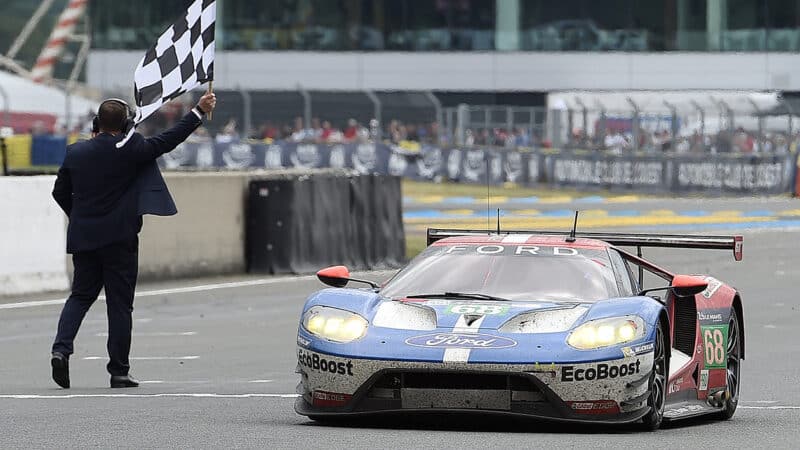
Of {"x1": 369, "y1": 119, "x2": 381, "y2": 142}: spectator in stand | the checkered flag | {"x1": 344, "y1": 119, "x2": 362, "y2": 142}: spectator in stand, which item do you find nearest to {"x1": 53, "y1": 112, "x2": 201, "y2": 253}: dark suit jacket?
the checkered flag

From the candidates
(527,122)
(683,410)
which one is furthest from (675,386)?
(527,122)

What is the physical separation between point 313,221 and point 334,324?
1176cm

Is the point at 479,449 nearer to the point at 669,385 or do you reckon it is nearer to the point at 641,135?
the point at 669,385

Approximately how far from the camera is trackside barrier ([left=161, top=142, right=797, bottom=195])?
40531mm

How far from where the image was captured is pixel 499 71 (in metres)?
63.9

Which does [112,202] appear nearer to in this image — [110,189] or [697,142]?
[110,189]

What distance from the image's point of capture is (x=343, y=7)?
64.1 m

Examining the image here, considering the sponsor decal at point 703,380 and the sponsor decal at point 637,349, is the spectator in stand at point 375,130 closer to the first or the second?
the sponsor decal at point 703,380

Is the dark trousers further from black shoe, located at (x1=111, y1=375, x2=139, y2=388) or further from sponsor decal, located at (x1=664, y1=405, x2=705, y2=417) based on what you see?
sponsor decal, located at (x1=664, y1=405, x2=705, y2=417)

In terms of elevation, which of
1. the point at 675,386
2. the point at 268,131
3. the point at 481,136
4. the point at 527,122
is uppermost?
the point at 675,386

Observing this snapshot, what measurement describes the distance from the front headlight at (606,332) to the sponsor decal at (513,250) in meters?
0.97

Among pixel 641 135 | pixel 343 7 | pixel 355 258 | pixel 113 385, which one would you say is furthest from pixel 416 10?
pixel 113 385

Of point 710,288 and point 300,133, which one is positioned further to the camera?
point 300,133

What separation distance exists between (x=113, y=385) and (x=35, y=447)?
3.04 meters
